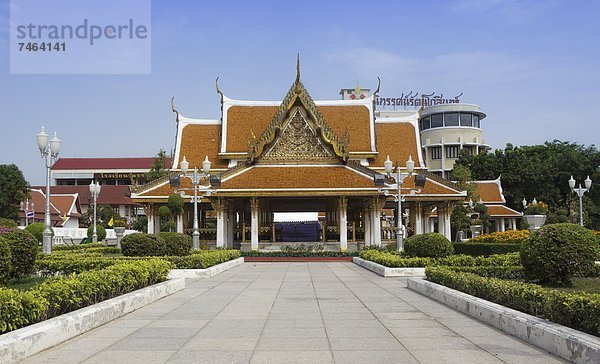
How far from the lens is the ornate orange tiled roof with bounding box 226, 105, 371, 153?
38000 mm

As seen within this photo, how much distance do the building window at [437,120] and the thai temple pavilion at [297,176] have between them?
52065mm

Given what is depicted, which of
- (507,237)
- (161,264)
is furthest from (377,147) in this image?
(161,264)

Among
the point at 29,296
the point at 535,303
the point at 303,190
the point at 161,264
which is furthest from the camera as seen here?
the point at 303,190

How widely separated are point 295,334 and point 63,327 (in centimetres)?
303

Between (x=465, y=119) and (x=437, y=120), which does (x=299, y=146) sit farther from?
(x=465, y=119)

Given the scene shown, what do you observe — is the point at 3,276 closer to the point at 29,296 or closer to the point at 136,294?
the point at 136,294

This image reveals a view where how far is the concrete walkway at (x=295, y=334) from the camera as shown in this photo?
706cm

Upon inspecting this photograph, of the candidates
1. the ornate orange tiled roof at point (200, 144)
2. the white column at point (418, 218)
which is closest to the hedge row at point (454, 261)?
the white column at point (418, 218)

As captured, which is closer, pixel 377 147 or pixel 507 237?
pixel 507 237

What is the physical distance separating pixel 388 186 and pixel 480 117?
67643mm

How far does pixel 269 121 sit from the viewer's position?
130ft

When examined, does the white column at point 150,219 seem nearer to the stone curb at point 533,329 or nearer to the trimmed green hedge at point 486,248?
the trimmed green hedge at point 486,248

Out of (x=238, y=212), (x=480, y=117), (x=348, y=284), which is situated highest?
(x=480, y=117)

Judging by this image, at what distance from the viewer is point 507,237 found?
26562 millimetres
